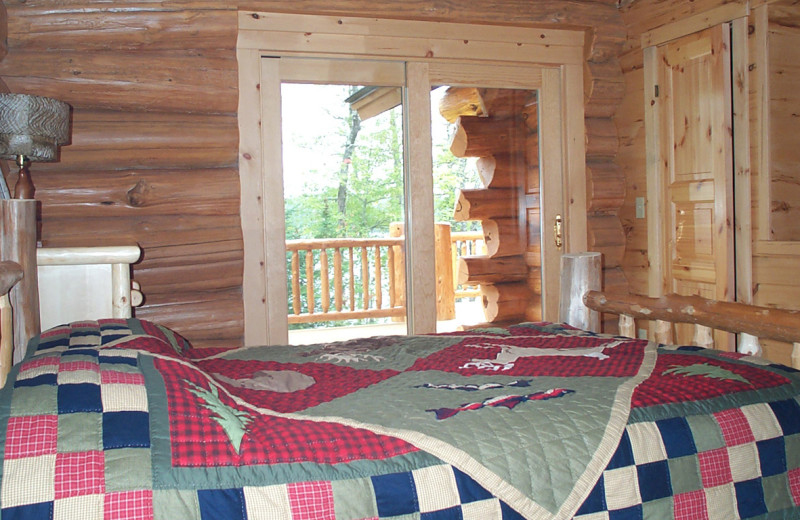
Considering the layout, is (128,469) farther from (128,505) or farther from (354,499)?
(354,499)

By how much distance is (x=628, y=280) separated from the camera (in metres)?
4.55

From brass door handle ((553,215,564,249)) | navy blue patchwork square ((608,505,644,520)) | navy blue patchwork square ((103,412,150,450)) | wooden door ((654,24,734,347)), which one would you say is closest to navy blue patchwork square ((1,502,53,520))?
navy blue patchwork square ((103,412,150,450))

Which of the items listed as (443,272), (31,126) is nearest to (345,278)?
(443,272)

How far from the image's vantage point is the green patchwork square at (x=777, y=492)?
5.11 feet

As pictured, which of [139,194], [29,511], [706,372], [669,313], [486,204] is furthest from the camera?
[486,204]

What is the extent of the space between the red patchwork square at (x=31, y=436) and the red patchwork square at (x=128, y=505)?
130mm

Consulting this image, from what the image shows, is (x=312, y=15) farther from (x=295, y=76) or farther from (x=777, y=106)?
(x=777, y=106)

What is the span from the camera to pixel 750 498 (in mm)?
1535

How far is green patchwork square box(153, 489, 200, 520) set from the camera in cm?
113

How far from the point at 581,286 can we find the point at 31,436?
194 centimetres

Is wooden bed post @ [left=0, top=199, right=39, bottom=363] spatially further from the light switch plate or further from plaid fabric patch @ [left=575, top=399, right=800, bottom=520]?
the light switch plate

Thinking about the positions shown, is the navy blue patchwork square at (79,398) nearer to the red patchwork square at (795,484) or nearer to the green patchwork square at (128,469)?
the green patchwork square at (128,469)

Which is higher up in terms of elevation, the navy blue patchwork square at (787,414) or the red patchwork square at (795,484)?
the navy blue patchwork square at (787,414)

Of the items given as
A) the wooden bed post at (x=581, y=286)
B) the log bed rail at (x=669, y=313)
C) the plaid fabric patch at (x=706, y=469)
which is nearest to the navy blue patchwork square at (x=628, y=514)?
the plaid fabric patch at (x=706, y=469)
